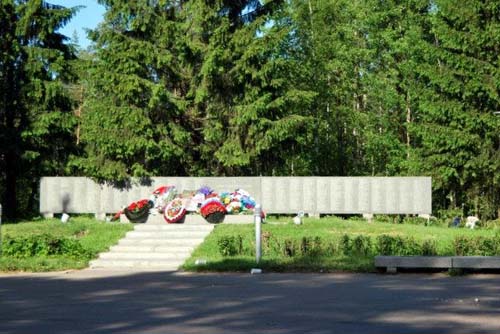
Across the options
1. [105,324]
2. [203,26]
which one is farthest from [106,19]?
[105,324]

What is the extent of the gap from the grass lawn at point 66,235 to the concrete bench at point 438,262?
7280mm

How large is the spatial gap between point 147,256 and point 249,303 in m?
8.77

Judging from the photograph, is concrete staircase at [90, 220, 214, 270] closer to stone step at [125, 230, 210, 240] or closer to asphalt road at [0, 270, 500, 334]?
stone step at [125, 230, 210, 240]

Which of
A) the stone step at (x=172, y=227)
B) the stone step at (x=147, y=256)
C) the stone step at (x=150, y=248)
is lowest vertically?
the stone step at (x=147, y=256)

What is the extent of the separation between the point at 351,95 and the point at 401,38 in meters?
6.04

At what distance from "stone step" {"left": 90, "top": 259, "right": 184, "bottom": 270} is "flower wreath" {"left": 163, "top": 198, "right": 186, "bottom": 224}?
6217mm

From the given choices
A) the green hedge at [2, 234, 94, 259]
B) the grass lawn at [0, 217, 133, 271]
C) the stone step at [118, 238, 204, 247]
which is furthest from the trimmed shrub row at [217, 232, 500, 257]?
the grass lawn at [0, 217, 133, 271]

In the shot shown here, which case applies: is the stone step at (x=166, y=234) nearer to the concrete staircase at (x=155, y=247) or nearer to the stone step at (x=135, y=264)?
the concrete staircase at (x=155, y=247)

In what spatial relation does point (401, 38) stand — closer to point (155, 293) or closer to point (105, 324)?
point (155, 293)

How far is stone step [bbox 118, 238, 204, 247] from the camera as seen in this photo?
73.7 feet

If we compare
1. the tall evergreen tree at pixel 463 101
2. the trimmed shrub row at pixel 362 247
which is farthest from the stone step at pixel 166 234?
the tall evergreen tree at pixel 463 101

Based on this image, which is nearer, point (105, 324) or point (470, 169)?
point (105, 324)

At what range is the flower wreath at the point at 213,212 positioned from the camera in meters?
26.5

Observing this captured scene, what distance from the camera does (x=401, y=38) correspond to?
1626 inches
